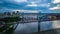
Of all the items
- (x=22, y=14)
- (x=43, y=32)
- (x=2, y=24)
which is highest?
(x=22, y=14)

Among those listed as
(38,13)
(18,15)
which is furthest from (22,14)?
(38,13)

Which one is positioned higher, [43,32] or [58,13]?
[58,13]

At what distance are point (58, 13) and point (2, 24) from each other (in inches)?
24.8

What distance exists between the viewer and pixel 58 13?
134cm

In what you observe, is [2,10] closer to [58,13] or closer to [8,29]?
[8,29]

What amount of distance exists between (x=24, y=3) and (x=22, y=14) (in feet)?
0.40

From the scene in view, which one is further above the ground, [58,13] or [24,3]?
[24,3]

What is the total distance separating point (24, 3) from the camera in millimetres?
1304

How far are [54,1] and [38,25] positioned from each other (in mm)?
325

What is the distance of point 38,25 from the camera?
1319mm

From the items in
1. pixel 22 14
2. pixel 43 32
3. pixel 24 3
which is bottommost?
pixel 43 32

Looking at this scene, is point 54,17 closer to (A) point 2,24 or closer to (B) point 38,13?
(B) point 38,13

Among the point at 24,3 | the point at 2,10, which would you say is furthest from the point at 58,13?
the point at 2,10

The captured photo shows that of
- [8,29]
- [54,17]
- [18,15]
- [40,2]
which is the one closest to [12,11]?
[18,15]
